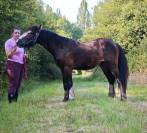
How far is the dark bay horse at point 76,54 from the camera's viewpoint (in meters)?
10.6

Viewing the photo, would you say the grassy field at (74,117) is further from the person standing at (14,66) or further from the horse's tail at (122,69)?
the horse's tail at (122,69)

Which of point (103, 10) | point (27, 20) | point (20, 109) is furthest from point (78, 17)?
point (20, 109)

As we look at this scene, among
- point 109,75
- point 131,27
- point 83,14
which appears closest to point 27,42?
point 109,75

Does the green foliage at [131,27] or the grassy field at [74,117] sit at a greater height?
the green foliage at [131,27]

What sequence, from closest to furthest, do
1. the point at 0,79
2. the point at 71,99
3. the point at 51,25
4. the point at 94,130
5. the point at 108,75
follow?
the point at 94,130
the point at 71,99
the point at 108,75
the point at 0,79
the point at 51,25

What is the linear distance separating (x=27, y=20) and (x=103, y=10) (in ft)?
55.4

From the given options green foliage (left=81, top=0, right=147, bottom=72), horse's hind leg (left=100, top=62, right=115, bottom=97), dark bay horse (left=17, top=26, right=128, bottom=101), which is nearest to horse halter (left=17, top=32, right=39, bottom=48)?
dark bay horse (left=17, top=26, right=128, bottom=101)

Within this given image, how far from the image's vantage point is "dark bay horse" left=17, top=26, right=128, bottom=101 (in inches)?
417

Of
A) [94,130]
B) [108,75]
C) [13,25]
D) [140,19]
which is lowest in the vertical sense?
[94,130]

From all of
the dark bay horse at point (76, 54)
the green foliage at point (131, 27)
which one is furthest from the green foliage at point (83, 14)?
the dark bay horse at point (76, 54)

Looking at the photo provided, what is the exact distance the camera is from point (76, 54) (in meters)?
10.9

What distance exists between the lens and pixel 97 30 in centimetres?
3394

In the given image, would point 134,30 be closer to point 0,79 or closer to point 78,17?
point 0,79

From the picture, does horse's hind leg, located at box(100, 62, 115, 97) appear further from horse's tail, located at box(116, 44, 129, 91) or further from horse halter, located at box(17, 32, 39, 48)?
horse halter, located at box(17, 32, 39, 48)
